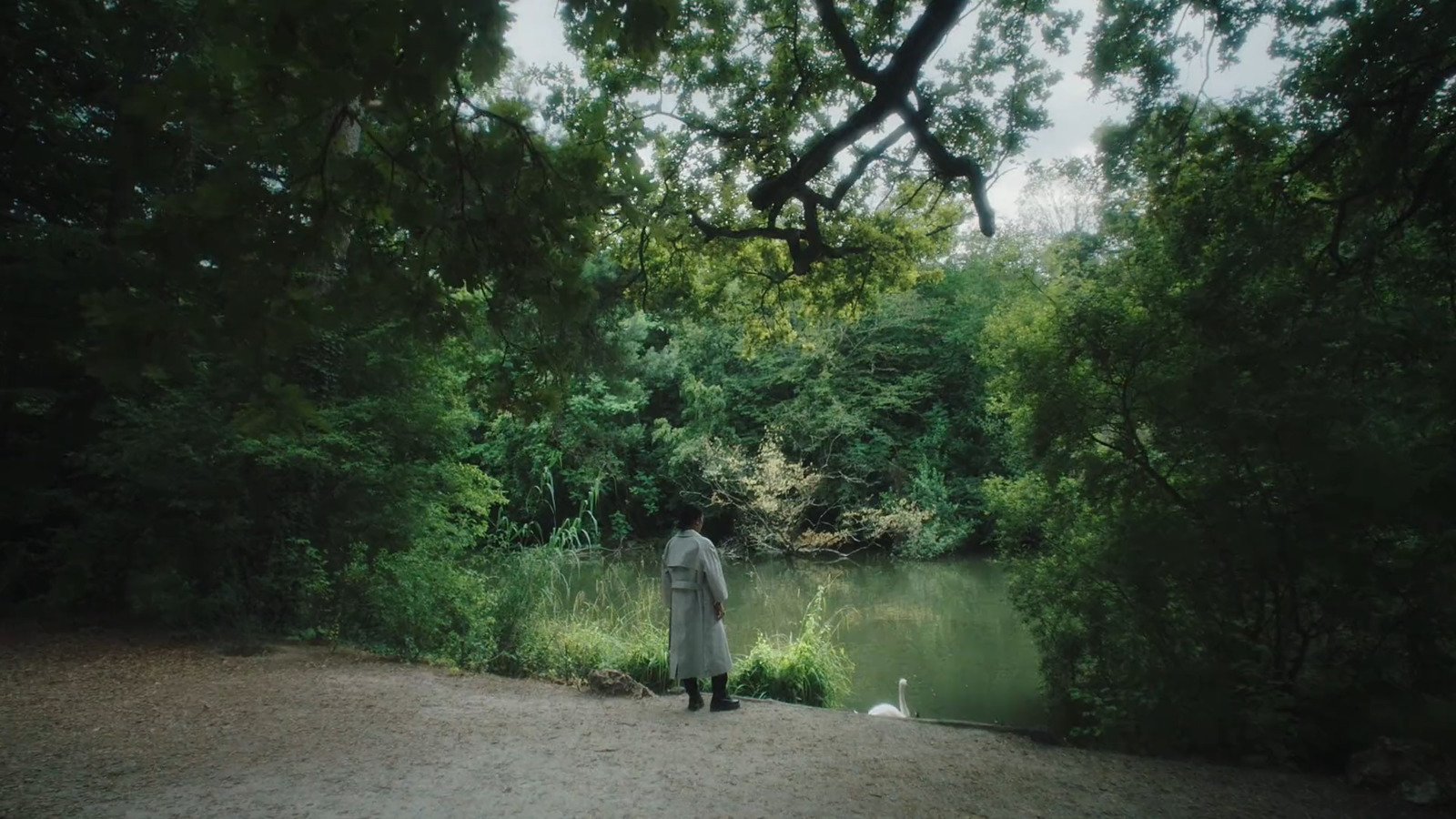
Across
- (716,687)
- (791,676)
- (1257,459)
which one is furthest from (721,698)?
(1257,459)

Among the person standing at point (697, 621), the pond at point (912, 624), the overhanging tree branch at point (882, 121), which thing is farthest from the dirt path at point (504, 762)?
the overhanging tree branch at point (882, 121)

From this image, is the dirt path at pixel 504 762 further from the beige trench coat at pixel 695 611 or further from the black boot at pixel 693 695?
the beige trench coat at pixel 695 611

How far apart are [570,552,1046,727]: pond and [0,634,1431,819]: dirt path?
3.30 m

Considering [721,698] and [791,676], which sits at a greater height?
[721,698]

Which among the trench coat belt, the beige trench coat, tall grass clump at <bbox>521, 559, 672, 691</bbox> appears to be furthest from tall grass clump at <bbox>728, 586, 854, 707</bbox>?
the trench coat belt

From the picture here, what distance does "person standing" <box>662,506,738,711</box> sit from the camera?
571 cm

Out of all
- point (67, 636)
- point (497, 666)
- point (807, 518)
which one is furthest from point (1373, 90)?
point (807, 518)

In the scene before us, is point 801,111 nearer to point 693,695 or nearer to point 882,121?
point 882,121

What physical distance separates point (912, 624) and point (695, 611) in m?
8.60

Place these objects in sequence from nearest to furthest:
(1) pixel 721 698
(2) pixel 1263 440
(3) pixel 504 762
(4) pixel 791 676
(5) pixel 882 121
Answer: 1. (3) pixel 504 762
2. (2) pixel 1263 440
3. (1) pixel 721 698
4. (5) pixel 882 121
5. (4) pixel 791 676

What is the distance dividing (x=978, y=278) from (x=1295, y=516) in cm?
2279

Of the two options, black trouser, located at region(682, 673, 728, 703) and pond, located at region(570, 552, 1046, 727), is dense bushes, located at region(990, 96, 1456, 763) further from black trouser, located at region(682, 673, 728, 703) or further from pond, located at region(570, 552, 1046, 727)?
pond, located at region(570, 552, 1046, 727)

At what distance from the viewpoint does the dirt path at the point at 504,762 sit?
3.65m

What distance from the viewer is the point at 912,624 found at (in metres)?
13.4
